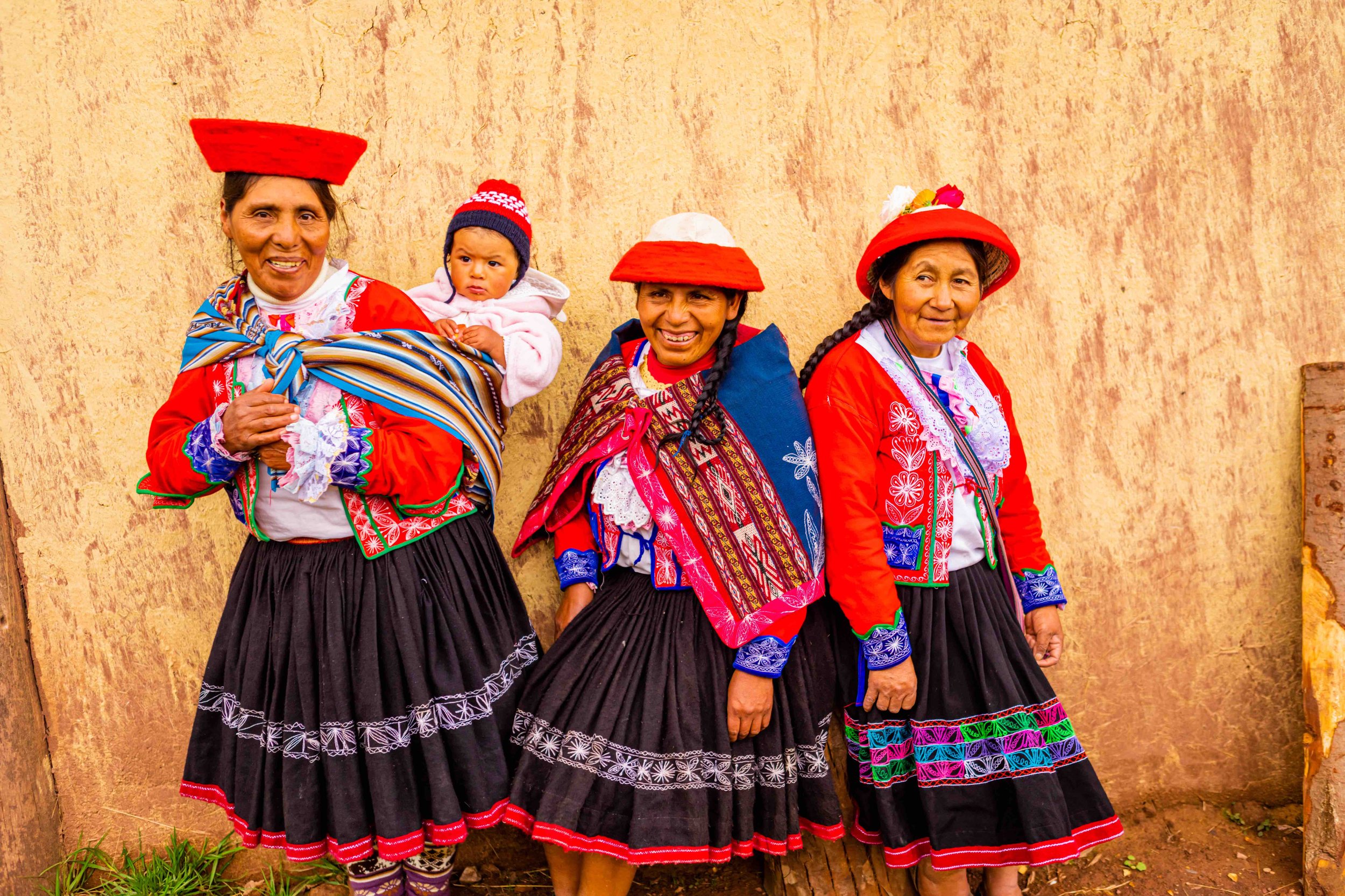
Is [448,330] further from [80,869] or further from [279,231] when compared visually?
[80,869]

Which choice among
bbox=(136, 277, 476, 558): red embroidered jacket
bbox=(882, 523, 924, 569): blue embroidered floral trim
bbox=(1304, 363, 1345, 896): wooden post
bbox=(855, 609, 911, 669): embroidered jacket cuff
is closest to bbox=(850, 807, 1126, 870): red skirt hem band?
bbox=(855, 609, 911, 669): embroidered jacket cuff

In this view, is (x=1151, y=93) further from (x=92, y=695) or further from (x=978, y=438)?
(x=92, y=695)

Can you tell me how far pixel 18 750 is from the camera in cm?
279

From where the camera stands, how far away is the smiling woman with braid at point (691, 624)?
2193 mm

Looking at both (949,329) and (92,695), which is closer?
(949,329)

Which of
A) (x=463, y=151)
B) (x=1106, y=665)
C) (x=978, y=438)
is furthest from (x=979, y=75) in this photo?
(x=1106, y=665)

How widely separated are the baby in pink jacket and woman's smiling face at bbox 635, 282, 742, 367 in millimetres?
287

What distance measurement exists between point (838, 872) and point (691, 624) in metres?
1.00

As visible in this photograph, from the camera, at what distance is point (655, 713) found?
7.25ft

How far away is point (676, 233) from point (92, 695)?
97.0 inches

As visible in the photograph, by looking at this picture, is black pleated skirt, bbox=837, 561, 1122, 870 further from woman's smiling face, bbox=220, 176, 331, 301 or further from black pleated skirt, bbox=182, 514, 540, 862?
woman's smiling face, bbox=220, 176, 331, 301

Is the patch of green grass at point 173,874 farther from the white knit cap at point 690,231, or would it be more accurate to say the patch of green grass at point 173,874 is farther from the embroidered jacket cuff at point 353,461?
the white knit cap at point 690,231

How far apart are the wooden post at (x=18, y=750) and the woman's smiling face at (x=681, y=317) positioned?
219 centimetres

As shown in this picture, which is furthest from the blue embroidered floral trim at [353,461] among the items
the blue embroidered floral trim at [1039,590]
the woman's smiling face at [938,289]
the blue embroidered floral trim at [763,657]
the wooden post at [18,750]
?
the blue embroidered floral trim at [1039,590]
